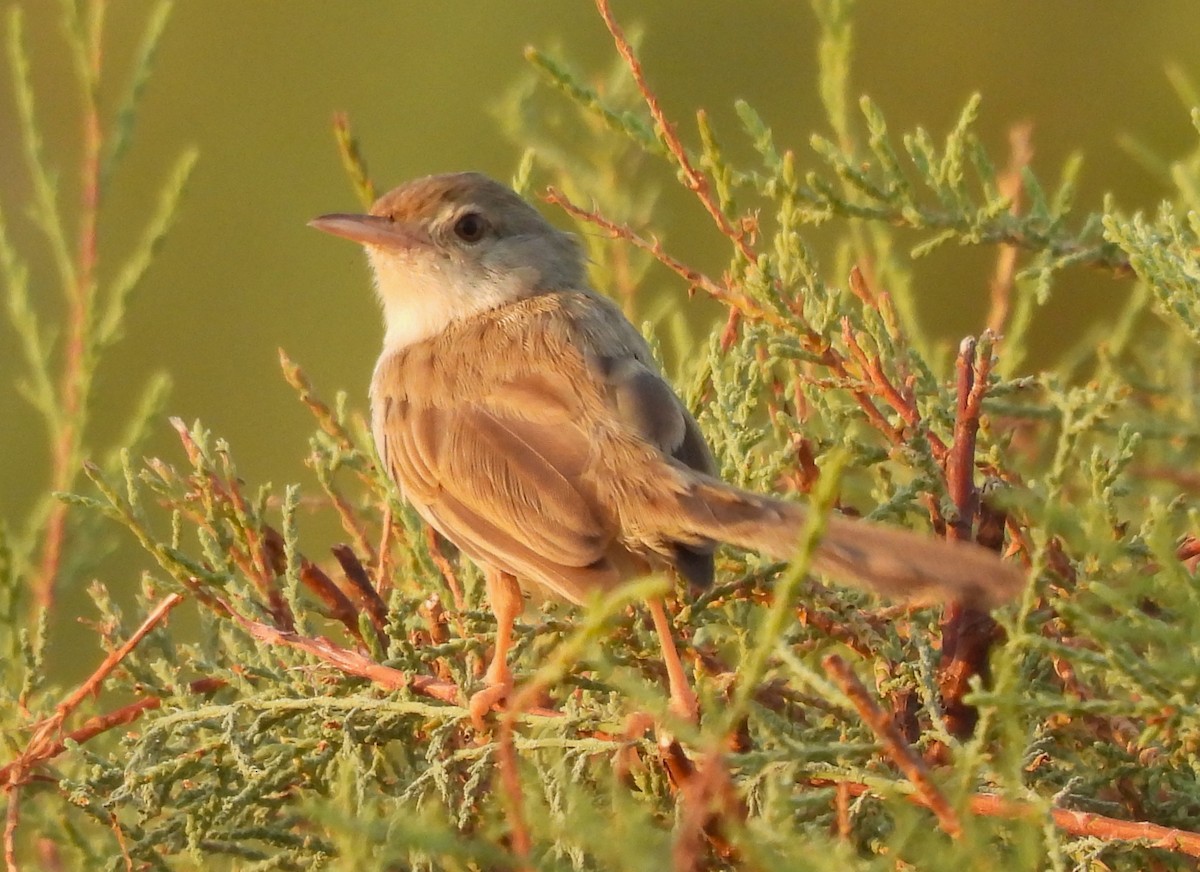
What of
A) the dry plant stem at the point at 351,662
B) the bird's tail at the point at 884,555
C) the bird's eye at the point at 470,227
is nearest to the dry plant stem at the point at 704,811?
the bird's tail at the point at 884,555

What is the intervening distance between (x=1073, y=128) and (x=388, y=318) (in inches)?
231

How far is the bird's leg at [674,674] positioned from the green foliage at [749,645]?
0.05m

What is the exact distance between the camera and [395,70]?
32.7ft

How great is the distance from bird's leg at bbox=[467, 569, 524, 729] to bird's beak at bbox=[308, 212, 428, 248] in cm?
116

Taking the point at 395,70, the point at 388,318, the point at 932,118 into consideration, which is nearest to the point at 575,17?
the point at 395,70

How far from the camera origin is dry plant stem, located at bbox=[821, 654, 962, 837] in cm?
184

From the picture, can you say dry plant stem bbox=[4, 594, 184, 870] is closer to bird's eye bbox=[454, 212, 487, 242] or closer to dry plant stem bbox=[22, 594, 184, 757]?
dry plant stem bbox=[22, 594, 184, 757]

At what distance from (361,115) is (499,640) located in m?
7.18

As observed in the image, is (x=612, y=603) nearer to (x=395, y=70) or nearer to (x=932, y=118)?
(x=932, y=118)

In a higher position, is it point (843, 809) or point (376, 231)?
point (376, 231)

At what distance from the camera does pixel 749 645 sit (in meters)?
2.96

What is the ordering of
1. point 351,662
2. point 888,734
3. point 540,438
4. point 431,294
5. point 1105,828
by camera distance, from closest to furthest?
point 888,734, point 1105,828, point 351,662, point 540,438, point 431,294

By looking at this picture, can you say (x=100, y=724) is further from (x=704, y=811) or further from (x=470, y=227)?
(x=470, y=227)

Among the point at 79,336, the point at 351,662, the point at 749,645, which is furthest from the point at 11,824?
the point at 79,336
